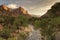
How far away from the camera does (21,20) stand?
10569 cm

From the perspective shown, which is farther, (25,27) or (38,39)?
(25,27)

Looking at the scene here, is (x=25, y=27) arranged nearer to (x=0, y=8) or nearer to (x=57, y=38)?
(x=57, y=38)

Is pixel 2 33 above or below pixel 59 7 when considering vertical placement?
below

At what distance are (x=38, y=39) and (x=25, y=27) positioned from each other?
54570 mm

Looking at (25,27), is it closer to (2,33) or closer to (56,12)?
(2,33)

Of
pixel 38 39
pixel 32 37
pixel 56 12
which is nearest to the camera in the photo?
pixel 38 39

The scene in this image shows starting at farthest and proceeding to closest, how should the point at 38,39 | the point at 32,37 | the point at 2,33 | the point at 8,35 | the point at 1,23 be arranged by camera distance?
the point at 1,23
the point at 2,33
the point at 8,35
the point at 32,37
the point at 38,39

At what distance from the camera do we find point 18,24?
102 m

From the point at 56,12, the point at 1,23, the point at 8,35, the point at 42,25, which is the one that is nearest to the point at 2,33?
the point at 8,35

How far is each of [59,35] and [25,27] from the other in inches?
2110

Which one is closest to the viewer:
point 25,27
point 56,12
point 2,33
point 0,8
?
point 2,33

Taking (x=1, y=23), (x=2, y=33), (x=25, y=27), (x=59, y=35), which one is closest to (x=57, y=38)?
(x=59, y=35)

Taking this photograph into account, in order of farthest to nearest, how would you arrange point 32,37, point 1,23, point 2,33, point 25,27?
point 1,23 → point 25,27 → point 2,33 → point 32,37

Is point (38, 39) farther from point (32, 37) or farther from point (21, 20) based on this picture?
point (21, 20)
